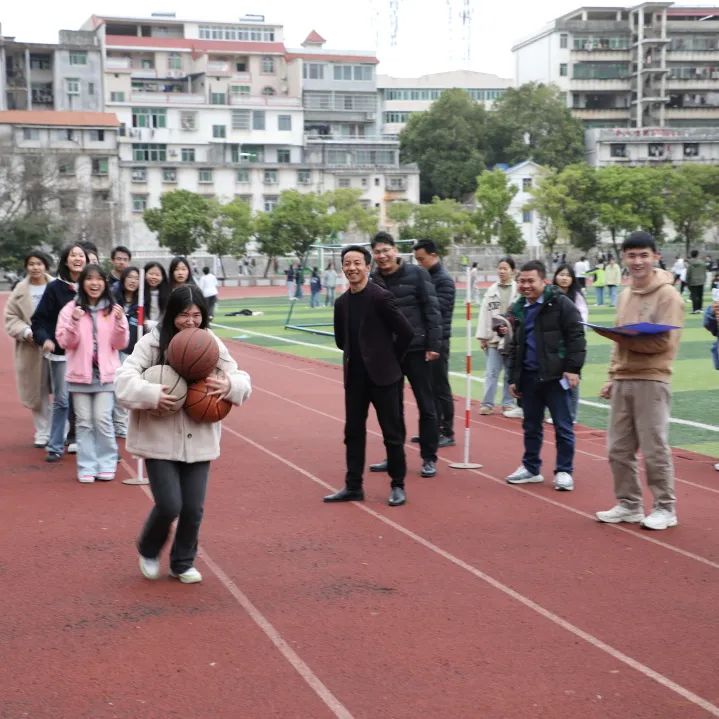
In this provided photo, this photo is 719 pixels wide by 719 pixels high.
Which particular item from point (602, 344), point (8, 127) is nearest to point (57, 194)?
point (8, 127)

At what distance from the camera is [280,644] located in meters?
5.42

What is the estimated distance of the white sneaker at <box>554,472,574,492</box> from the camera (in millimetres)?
8977

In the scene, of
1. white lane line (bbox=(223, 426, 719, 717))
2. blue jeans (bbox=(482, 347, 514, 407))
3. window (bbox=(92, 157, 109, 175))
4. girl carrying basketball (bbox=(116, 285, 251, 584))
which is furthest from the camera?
window (bbox=(92, 157, 109, 175))

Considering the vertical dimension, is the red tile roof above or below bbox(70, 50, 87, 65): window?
below

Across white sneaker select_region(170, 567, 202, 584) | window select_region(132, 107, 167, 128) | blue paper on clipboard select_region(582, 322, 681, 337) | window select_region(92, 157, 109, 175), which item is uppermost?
window select_region(132, 107, 167, 128)

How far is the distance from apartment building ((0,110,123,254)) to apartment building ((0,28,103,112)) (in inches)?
287

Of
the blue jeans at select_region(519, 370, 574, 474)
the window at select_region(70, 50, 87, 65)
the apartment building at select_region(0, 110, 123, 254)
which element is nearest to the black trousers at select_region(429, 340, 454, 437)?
the blue jeans at select_region(519, 370, 574, 474)

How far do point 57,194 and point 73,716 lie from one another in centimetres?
6889

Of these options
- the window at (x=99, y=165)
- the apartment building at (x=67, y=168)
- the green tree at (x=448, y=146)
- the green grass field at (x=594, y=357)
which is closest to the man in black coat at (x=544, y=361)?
the green grass field at (x=594, y=357)

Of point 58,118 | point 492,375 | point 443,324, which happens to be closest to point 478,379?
point 492,375

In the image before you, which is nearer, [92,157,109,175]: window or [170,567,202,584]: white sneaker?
[170,567,202,584]: white sneaker

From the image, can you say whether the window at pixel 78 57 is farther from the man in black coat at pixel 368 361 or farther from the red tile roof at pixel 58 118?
the man in black coat at pixel 368 361

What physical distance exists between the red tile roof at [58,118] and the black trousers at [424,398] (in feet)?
254

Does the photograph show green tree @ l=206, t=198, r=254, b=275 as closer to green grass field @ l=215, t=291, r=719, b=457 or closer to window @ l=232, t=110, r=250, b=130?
window @ l=232, t=110, r=250, b=130
